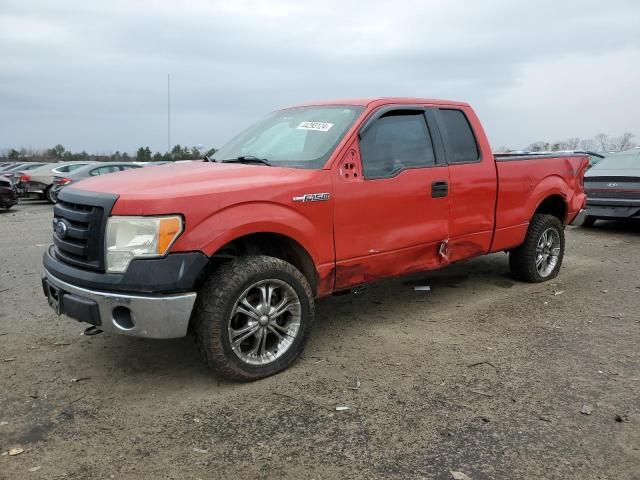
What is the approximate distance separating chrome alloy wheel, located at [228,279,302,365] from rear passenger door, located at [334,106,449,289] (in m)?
0.52

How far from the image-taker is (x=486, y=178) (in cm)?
507

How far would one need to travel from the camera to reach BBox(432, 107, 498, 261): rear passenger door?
4.82 meters

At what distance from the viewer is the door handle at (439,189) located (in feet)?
15.0

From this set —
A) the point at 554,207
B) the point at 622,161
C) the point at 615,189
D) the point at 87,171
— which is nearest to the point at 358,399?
the point at 554,207

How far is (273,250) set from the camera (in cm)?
392

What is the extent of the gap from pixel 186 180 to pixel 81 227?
712 mm

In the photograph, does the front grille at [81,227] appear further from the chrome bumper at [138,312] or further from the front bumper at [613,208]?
the front bumper at [613,208]

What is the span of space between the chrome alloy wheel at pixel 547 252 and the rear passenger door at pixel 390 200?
187 centimetres

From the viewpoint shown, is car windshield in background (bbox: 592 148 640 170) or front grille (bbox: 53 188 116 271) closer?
front grille (bbox: 53 188 116 271)

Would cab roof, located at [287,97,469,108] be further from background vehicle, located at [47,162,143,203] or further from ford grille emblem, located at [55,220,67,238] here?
background vehicle, located at [47,162,143,203]

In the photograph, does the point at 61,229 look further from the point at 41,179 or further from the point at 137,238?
the point at 41,179

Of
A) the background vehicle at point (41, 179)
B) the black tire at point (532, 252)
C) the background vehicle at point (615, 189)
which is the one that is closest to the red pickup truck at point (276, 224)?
the black tire at point (532, 252)

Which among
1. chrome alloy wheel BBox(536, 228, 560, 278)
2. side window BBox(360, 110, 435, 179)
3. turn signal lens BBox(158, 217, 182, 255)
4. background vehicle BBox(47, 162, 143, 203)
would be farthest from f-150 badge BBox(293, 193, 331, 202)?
background vehicle BBox(47, 162, 143, 203)

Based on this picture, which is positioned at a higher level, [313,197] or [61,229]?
[313,197]
